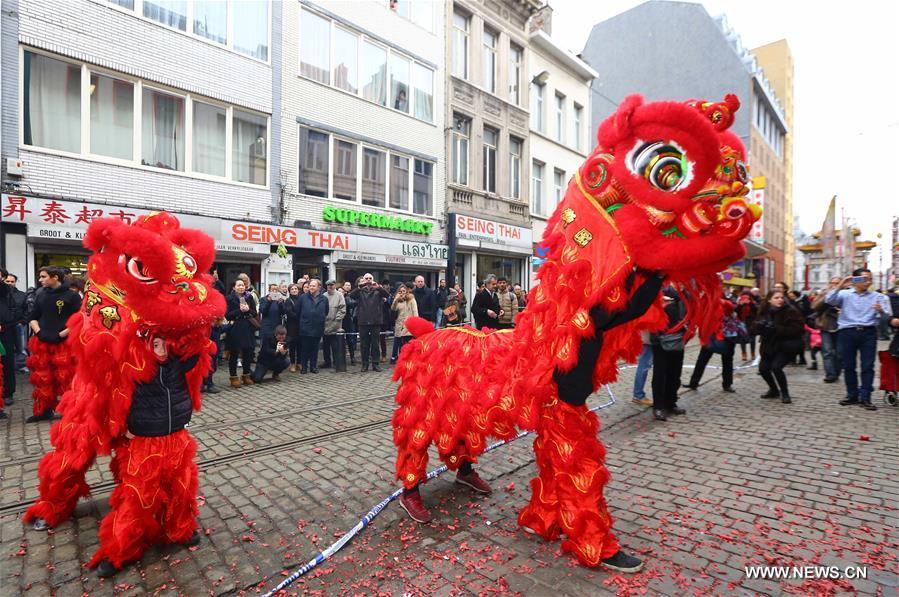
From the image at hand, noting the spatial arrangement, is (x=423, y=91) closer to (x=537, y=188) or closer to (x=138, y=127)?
(x=537, y=188)

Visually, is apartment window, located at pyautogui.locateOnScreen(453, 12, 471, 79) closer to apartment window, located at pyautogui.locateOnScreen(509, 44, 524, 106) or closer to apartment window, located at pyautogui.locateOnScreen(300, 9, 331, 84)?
apartment window, located at pyautogui.locateOnScreen(509, 44, 524, 106)

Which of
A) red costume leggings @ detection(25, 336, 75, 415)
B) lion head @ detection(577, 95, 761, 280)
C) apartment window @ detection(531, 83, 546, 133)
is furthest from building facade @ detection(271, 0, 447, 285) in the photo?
lion head @ detection(577, 95, 761, 280)

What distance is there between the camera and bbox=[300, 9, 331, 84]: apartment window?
12836 millimetres

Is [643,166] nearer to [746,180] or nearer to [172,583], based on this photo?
[746,180]

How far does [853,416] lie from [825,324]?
103 inches

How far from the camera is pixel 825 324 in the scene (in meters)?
8.34

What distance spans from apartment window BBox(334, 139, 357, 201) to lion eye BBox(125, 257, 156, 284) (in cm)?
1136

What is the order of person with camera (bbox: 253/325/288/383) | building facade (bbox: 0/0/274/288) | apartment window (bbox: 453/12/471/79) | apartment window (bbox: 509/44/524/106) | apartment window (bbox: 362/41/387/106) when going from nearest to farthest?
person with camera (bbox: 253/325/288/383)
building facade (bbox: 0/0/274/288)
apartment window (bbox: 362/41/387/106)
apartment window (bbox: 453/12/471/79)
apartment window (bbox: 509/44/524/106)

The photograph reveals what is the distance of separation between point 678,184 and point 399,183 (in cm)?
1353

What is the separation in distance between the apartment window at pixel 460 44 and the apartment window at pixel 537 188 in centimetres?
518

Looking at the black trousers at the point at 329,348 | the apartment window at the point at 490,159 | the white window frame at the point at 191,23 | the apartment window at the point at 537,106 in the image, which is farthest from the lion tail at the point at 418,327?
the apartment window at the point at 537,106

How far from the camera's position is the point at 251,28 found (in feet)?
38.7

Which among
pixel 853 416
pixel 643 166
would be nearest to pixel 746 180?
pixel 643 166

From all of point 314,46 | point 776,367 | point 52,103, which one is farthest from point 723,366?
point 52,103
